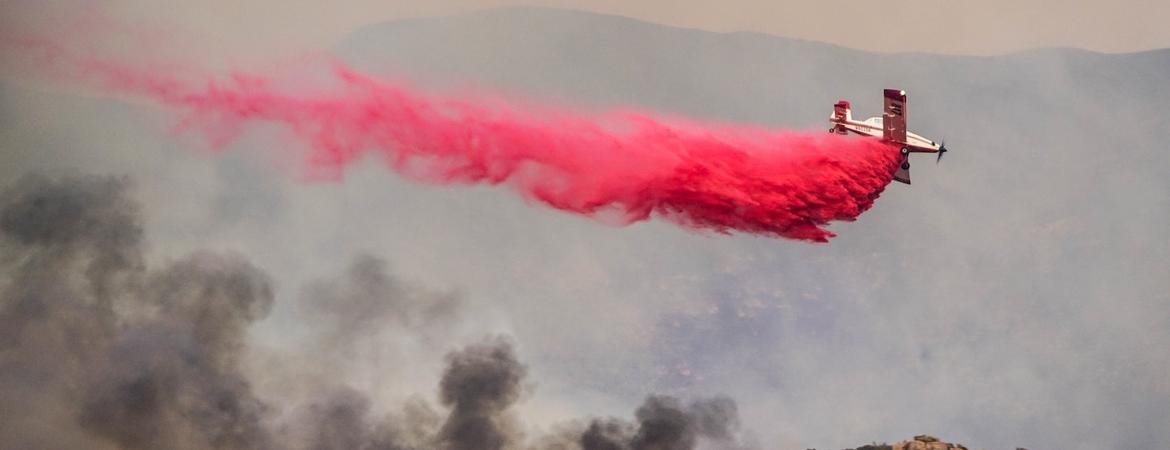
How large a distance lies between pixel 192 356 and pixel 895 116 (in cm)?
1500

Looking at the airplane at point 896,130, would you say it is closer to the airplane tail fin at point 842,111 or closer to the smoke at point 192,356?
the airplane tail fin at point 842,111

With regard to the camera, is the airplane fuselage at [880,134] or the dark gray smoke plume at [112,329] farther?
the dark gray smoke plume at [112,329]

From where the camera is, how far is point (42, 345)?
2830 cm

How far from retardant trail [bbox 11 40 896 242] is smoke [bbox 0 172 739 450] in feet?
8.72

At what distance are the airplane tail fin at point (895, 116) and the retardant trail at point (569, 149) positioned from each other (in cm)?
36

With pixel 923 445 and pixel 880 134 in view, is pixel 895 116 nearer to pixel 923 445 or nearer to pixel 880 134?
pixel 880 134

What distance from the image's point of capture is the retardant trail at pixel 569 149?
2655cm

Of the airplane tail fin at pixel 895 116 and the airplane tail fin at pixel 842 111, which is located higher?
the airplane tail fin at pixel 842 111

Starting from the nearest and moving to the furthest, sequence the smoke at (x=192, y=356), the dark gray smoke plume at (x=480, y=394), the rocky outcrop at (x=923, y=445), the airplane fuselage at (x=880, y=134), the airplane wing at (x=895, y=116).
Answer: the airplane wing at (x=895, y=116)
the airplane fuselage at (x=880, y=134)
the smoke at (x=192, y=356)
the dark gray smoke plume at (x=480, y=394)
the rocky outcrop at (x=923, y=445)

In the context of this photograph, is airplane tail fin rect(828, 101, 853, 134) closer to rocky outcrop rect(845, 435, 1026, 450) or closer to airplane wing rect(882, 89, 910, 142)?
airplane wing rect(882, 89, 910, 142)

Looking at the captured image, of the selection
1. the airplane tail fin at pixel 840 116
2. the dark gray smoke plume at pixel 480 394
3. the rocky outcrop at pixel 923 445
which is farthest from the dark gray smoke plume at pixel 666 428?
the airplane tail fin at pixel 840 116

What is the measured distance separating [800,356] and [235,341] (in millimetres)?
11953

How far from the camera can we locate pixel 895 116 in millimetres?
26734

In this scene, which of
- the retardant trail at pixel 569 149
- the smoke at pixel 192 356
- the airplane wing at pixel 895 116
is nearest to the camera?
the retardant trail at pixel 569 149
